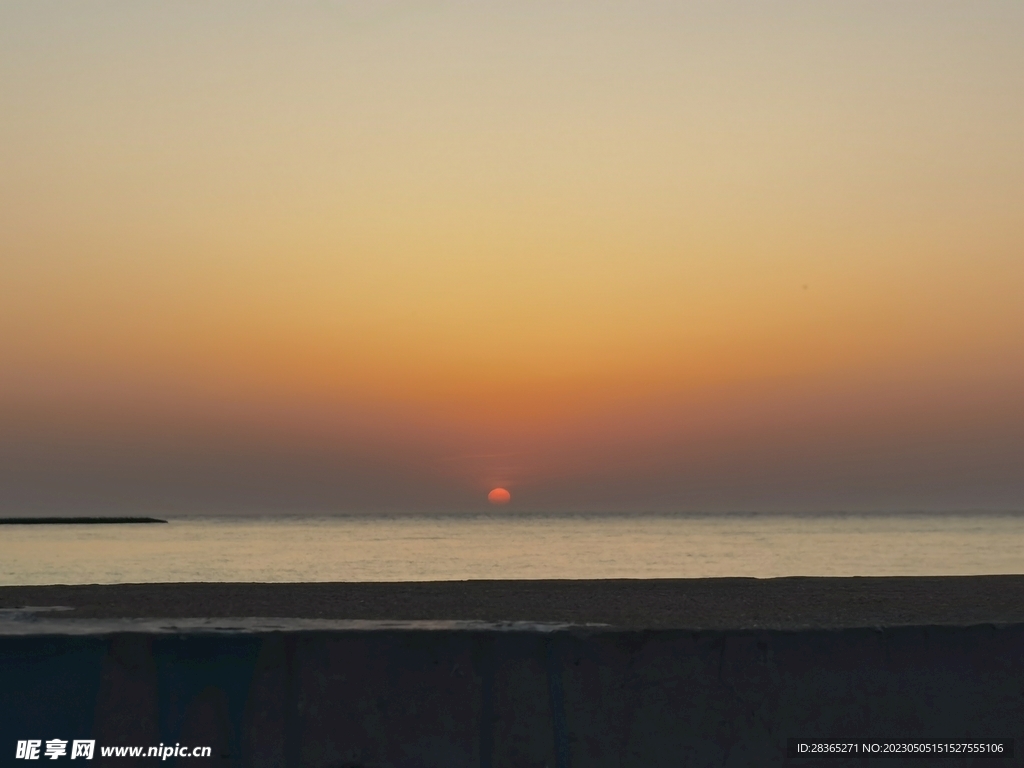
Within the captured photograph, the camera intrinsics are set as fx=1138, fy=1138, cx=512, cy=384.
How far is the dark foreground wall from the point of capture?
4.26 metres

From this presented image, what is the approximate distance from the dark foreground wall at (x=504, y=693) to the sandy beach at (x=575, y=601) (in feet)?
23.9

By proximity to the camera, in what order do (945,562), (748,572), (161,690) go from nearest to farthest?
(161,690), (748,572), (945,562)

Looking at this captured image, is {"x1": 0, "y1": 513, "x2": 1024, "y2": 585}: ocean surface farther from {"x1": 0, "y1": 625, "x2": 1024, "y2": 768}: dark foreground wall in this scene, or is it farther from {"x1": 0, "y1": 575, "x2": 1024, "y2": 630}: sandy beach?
{"x1": 0, "y1": 625, "x2": 1024, "y2": 768}: dark foreground wall

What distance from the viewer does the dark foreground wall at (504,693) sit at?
4.26 metres

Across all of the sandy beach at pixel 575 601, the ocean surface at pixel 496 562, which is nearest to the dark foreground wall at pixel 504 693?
the sandy beach at pixel 575 601

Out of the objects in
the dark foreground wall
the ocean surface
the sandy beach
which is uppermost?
the ocean surface

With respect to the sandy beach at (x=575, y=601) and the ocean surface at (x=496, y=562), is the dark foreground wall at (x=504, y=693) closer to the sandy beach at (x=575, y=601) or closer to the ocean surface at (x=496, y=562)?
the sandy beach at (x=575, y=601)

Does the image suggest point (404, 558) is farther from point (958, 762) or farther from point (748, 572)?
point (958, 762)

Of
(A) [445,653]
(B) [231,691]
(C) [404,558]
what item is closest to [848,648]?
(A) [445,653]

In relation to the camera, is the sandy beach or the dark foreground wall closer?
the dark foreground wall

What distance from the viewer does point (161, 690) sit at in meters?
4.28

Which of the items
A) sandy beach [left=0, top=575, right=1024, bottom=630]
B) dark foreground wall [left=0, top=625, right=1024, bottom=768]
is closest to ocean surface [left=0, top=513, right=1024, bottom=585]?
sandy beach [left=0, top=575, right=1024, bottom=630]

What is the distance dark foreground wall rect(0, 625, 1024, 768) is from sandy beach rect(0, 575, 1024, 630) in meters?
7.29

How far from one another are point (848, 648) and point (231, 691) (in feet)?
7.78
